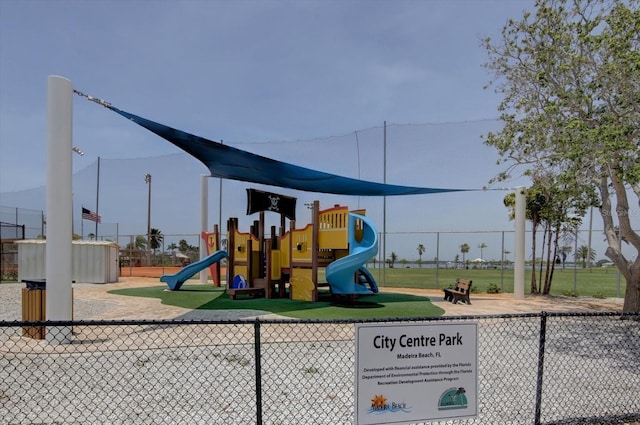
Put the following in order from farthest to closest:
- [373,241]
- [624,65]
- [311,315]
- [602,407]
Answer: [373,241] → [311,315] → [624,65] → [602,407]

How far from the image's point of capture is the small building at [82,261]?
1870cm

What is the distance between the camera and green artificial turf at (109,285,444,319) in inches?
374

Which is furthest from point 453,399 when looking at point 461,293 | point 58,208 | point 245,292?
point 245,292

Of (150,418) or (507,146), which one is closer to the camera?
(150,418)

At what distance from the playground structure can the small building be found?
7.80 m

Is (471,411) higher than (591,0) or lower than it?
lower

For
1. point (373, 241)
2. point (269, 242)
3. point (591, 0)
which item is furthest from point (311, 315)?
point (591, 0)

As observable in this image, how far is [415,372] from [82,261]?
62.4ft

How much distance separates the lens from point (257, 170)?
11.6 meters

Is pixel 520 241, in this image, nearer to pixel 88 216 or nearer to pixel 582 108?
pixel 582 108

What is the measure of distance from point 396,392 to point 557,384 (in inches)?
123

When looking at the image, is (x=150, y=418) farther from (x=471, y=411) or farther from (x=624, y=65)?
(x=624, y=65)

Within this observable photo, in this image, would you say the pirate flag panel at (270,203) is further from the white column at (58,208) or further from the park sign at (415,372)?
the park sign at (415,372)

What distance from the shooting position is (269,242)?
12.7 metres
